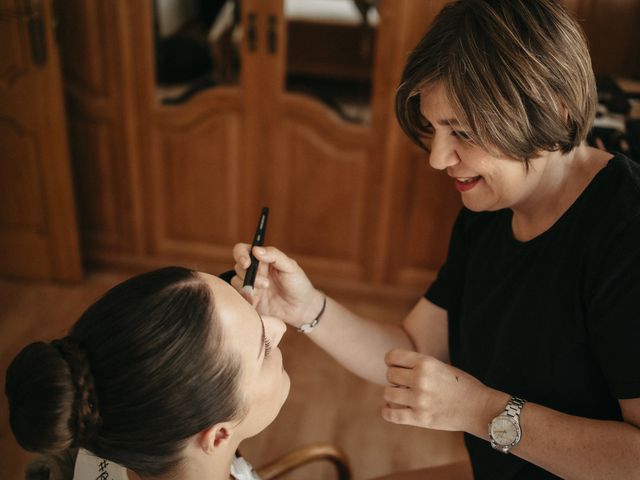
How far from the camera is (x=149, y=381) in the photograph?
81cm

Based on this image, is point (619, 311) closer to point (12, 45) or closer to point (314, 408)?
point (314, 408)

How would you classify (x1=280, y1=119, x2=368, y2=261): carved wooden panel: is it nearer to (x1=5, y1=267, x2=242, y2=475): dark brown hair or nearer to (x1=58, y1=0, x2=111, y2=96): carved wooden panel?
(x1=58, y1=0, x2=111, y2=96): carved wooden panel

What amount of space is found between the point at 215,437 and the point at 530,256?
1.90ft

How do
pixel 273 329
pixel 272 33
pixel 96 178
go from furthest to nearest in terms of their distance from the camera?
pixel 96 178, pixel 272 33, pixel 273 329

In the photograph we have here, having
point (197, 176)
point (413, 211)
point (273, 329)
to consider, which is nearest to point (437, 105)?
point (273, 329)

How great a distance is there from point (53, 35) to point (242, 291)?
67.2 inches

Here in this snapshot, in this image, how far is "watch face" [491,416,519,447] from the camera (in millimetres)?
1001

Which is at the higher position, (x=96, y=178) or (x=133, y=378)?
(x=133, y=378)

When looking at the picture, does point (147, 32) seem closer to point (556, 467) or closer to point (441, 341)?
point (441, 341)

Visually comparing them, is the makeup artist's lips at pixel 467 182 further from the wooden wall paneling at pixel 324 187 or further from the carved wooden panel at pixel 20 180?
the carved wooden panel at pixel 20 180

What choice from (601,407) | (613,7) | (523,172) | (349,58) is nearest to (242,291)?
(523,172)

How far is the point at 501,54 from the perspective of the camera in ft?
3.20

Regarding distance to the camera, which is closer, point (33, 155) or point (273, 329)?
point (273, 329)

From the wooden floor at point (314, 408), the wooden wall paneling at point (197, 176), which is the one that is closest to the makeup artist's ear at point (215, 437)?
the wooden floor at point (314, 408)
